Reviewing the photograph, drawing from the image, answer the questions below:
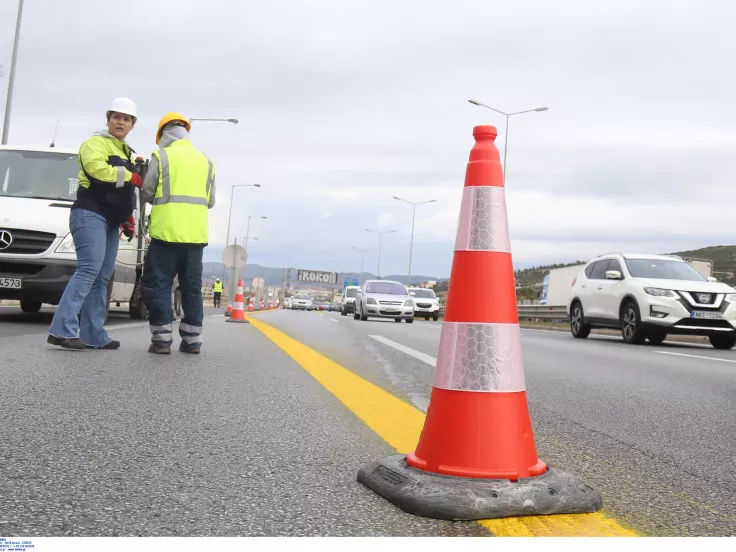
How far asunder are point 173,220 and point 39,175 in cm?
489

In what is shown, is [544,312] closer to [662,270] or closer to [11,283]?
[662,270]

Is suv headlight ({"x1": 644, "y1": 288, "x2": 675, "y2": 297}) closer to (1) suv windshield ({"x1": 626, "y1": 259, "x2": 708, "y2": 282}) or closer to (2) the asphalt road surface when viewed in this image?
(1) suv windshield ({"x1": 626, "y1": 259, "x2": 708, "y2": 282})

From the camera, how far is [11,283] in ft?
31.0

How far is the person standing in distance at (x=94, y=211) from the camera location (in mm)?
6578

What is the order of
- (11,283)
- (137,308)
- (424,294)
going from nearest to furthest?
(11,283)
(137,308)
(424,294)

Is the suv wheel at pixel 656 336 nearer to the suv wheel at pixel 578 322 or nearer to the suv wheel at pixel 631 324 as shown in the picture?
the suv wheel at pixel 631 324

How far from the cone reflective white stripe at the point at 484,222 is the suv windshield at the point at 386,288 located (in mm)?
22721

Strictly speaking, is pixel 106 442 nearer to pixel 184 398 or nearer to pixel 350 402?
pixel 184 398

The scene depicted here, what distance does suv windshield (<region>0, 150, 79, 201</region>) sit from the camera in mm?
10484

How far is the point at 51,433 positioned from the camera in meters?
3.19

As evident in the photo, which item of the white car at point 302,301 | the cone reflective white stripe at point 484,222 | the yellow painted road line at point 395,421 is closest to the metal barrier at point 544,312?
the yellow painted road line at point 395,421

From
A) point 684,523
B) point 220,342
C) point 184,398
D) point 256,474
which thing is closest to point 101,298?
point 220,342

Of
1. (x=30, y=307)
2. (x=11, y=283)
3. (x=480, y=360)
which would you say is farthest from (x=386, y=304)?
(x=480, y=360)

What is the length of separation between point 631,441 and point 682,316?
961 cm
